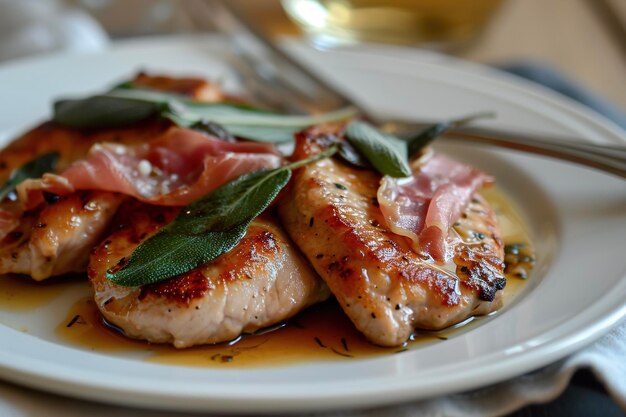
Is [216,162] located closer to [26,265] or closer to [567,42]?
[26,265]

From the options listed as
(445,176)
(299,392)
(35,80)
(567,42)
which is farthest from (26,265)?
(567,42)

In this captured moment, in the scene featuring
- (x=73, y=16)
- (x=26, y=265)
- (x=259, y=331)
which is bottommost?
(x=73, y=16)

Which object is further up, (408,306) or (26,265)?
(408,306)

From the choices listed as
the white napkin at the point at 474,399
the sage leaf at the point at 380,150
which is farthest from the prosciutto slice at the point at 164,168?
the white napkin at the point at 474,399

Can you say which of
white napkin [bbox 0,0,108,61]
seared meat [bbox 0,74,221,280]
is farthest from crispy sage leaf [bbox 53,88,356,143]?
white napkin [bbox 0,0,108,61]

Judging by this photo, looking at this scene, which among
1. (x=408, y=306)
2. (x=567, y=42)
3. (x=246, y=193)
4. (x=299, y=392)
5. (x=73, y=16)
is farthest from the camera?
(x=567, y=42)

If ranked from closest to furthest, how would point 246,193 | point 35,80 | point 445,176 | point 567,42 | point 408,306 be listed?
point 408,306
point 246,193
point 445,176
point 35,80
point 567,42

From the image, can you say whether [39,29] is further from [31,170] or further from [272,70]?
[31,170]
